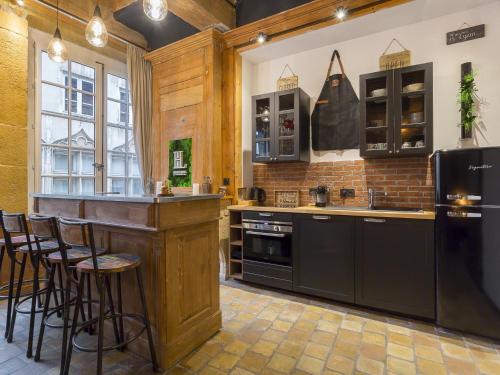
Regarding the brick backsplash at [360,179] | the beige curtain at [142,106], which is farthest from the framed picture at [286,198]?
the beige curtain at [142,106]

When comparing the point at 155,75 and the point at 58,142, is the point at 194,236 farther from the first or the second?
the point at 155,75

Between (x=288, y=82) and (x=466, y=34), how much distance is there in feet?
6.55

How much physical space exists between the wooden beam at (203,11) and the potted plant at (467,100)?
114 inches

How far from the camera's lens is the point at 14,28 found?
3088 millimetres

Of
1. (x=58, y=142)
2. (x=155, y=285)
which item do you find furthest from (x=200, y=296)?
(x=58, y=142)

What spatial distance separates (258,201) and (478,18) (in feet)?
10.4

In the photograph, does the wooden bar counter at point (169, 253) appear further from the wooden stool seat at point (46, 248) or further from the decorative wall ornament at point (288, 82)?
the decorative wall ornament at point (288, 82)

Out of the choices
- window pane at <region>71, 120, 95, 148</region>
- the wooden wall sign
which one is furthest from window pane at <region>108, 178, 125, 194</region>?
the wooden wall sign

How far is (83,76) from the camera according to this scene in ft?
12.8

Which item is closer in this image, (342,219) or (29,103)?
(342,219)

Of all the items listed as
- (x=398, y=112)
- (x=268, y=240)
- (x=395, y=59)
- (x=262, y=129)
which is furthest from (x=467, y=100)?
(x=268, y=240)

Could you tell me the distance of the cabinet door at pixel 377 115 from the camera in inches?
116

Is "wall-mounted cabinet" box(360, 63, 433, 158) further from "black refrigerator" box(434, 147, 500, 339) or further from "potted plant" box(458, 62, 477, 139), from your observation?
"black refrigerator" box(434, 147, 500, 339)

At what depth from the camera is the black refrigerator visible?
2246 mm
